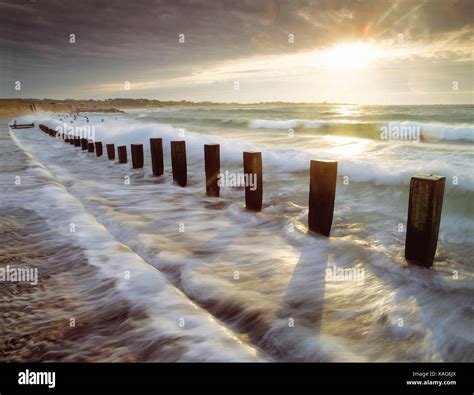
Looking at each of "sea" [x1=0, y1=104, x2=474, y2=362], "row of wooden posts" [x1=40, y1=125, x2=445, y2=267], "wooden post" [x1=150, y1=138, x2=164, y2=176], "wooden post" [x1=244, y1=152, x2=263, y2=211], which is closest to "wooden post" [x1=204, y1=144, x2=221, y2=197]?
"row of wooden posts" [x1=40, y1=125, x2=445, y2=267]

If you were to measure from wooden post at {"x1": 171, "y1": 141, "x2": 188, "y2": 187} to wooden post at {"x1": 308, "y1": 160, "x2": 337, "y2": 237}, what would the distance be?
397cm

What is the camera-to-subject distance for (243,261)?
13.8 feet

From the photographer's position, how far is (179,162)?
8.23 m

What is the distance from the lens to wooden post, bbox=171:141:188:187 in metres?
8.08

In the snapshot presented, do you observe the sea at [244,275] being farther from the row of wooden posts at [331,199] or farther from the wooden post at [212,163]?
the wooden post at [212,163]

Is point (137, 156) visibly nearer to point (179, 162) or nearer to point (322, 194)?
point (179, 162)

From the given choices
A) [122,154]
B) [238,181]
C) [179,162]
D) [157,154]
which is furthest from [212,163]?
[122,154]

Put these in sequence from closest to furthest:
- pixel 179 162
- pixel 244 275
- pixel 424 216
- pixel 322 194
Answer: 1. pixel 424 216
2. pixel 244 275
3. pixel 322 194
4. pixel 179 162

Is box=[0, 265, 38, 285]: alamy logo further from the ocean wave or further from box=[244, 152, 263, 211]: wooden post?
the ocean wave

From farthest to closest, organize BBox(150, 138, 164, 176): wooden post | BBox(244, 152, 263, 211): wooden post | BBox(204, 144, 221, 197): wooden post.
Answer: BBox(150, 138, 164, 176): wooden post
BBox(204, 144, 221, 197): wooden post
BBox(244, 152, 263, 211): wooden post
